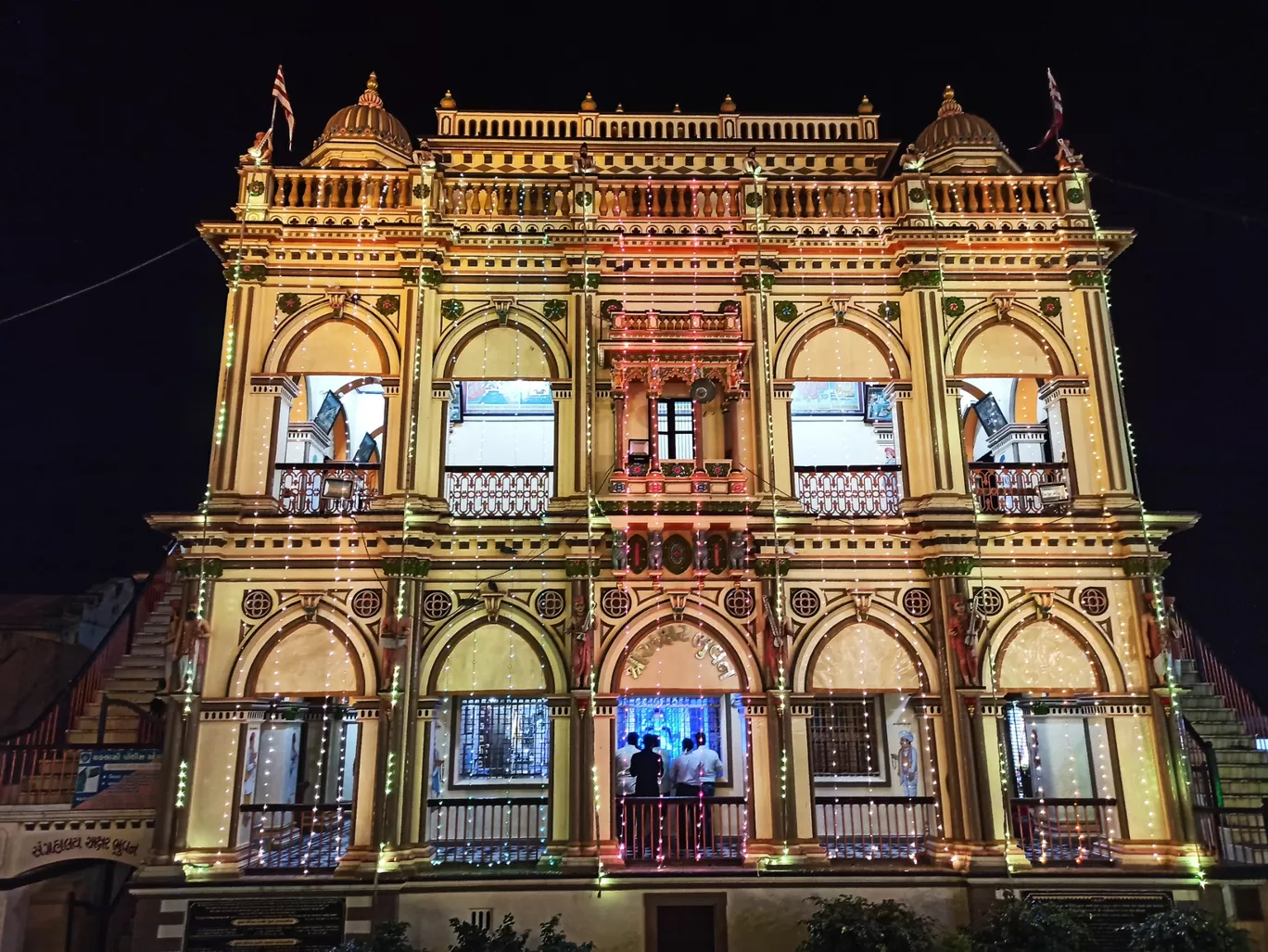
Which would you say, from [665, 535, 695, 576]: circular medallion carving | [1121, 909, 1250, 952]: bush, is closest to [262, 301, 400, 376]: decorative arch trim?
[665, 535, 695, 576]: circular medallion carving

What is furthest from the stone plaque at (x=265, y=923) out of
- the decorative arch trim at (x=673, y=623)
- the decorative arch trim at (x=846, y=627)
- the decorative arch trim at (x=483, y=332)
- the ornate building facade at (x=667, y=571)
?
the decorative arch trim at (x=483, y=332)

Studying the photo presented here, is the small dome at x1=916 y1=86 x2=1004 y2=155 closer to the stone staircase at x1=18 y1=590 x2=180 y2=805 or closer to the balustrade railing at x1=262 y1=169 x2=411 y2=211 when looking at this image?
the balustrade railing at x1=262 y1=169 x2=411 y2=211

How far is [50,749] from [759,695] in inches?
427

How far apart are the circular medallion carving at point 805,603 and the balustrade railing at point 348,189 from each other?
363 inches

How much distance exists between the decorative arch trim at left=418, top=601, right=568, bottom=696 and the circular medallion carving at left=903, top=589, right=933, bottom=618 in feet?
17.7

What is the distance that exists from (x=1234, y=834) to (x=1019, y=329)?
882 centimetres

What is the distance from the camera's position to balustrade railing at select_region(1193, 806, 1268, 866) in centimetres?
1220

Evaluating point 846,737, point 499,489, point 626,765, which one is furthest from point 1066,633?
point 499,489

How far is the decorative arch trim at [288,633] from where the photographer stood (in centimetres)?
1240

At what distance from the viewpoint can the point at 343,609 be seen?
12.7 metres

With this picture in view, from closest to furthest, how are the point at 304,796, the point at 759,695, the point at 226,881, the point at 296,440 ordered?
1. the point at 226,881
2. the point at 759,695
3. the point at 296,440
4. the point at 304,796

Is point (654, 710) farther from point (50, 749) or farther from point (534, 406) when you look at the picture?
point (50, 749)

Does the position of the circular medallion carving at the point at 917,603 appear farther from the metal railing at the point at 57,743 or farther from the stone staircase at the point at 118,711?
the metal railing at the point at 57,743

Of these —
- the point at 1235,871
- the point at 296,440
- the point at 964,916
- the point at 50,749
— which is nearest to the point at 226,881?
the point at 50,749
